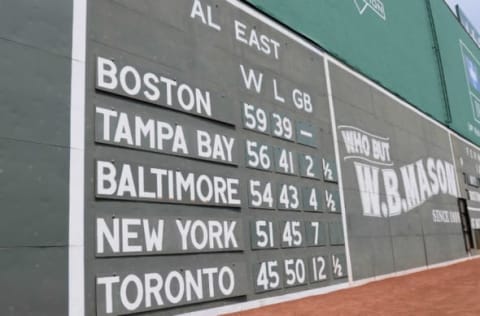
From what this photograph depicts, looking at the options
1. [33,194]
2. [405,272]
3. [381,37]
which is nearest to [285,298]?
[33,194]

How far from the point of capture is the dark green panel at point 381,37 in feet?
31.6

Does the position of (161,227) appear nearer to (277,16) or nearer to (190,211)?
(190,211)

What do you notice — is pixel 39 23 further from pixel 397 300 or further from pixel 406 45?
pixel 406 45

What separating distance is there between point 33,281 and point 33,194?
0.74 m

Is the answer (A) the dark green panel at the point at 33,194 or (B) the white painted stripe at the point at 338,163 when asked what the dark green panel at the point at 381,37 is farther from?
(A) the dark green panel at the point at 33,194

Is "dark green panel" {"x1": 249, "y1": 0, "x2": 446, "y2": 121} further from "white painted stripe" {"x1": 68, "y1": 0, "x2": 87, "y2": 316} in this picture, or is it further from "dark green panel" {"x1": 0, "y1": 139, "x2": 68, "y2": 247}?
"dark green panel" {"x1": 0, "y1": 139, "x2": 68, "y2": 247}

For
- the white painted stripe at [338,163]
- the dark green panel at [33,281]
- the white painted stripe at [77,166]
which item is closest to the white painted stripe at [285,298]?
the white painted stripe at [338,163]

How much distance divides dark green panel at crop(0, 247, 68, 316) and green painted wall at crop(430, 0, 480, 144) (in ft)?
56.6

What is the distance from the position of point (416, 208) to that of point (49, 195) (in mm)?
10767

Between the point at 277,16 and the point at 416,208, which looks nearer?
the point at 277,16

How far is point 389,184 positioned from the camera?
37.6ft

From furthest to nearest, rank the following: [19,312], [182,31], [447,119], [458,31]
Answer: [458,31] → [447,119] → [182,31] → [19,312]

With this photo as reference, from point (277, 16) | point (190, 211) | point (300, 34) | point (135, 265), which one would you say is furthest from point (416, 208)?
point (135, 265)

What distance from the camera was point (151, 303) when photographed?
480cm
